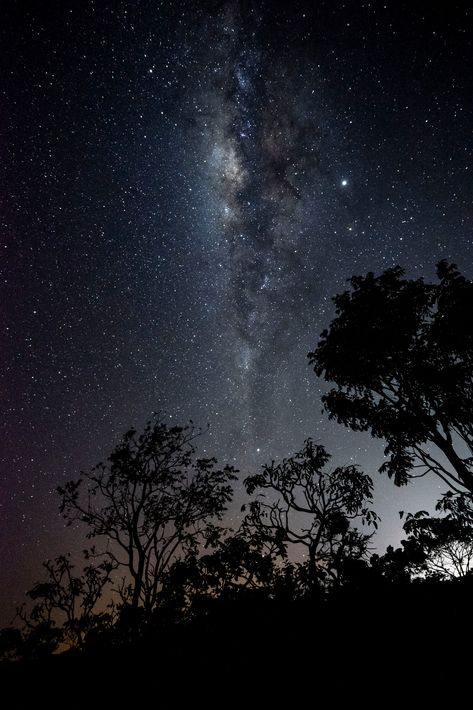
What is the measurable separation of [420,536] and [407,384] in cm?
432

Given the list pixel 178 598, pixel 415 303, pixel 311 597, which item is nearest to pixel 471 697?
pixel 311 597

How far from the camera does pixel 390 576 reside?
7875 millimetres

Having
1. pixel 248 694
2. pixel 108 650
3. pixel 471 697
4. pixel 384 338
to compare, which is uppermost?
pixel 384 338

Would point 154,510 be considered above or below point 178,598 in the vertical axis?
above

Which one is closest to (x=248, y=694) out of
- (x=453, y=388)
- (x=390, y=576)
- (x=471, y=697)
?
(x=471, y=697)

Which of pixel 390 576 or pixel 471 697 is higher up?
pixel 390 576

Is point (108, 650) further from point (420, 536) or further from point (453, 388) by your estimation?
point (453, 388)

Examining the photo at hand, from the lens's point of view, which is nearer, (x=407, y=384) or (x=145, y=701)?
(x=145, y=701)

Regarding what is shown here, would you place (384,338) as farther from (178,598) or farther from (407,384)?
(178,598)

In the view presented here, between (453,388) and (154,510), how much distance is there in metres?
16.7

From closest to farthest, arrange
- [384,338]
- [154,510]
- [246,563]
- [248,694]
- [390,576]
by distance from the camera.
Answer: [248,694]
[390,576]
[384,338]
[246,563]
[154,510]

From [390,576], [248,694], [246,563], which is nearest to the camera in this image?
[248,694]

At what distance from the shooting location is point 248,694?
4.53 metres

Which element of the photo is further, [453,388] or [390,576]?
[453,388]
